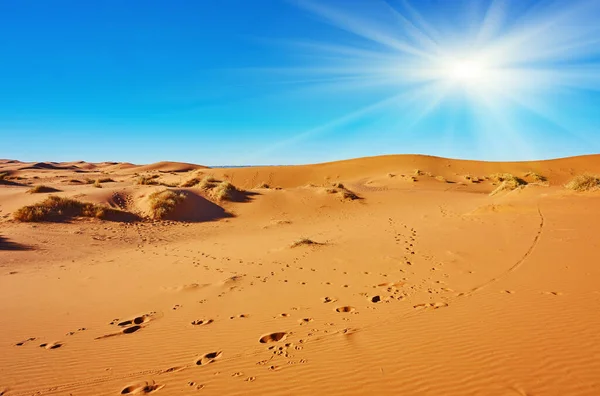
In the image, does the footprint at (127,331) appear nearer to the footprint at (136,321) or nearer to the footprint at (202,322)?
the footprint at (136,321)

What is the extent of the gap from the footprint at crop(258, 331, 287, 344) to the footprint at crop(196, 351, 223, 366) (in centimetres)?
62

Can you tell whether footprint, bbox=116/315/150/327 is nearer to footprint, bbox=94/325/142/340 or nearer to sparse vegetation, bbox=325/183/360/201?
footprint, bbox=94/325/142/340

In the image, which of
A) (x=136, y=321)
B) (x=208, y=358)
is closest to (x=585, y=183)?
(x=208, y=358)

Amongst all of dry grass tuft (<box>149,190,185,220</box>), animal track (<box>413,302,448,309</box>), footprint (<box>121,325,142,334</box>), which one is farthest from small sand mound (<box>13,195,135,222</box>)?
animal track (<box>413,302,448,309</box>)

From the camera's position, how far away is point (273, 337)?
4.88 meters

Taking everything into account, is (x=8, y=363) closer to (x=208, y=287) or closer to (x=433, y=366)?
(x=208, y=287)

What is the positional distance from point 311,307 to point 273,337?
1.21 m

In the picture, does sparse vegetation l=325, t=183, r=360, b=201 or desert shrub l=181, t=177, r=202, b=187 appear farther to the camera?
desert shrub l=181, t=177, r=202, b=187

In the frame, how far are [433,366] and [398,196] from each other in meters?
20.4

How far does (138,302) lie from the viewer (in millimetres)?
6586

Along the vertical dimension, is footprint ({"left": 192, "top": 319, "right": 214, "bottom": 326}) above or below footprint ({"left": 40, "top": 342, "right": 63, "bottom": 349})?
above

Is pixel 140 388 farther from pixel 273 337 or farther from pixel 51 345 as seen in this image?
pixel 51 345

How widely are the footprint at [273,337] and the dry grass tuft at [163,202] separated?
43.8 feet

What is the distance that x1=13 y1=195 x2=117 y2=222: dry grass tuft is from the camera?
44.8 ft
